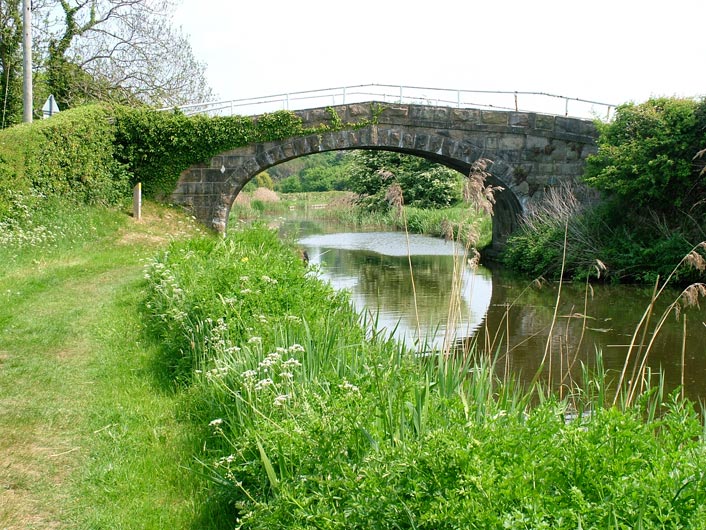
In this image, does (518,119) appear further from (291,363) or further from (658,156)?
(291,363)

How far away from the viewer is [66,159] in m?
15.4

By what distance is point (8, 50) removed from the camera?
70.8 feet

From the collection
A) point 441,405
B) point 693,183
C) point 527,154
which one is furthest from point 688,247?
point 441,405

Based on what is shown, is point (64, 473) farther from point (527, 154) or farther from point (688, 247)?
point (527, 154)

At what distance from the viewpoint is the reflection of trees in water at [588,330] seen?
8664 millimetres

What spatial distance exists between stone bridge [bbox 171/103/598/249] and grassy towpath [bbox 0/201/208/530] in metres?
11.3

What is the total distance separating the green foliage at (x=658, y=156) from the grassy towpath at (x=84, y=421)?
1122 cm

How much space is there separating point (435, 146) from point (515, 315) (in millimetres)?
8588

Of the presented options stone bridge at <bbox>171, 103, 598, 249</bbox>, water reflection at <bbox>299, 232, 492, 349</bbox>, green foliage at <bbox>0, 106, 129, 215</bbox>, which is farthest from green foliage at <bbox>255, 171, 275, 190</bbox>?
green foliage at <bbox>0, 106, 129, 215</bbox>

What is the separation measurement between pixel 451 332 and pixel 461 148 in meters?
15.8

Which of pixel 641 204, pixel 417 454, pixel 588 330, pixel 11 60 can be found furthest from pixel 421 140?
pixel 417 454

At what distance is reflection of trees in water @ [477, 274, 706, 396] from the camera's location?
866cm

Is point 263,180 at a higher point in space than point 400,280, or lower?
higher

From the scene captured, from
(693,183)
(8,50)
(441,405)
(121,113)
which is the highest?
(8,50)
